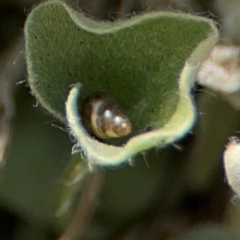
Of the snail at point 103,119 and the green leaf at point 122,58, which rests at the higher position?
the green leaf at point 122,58

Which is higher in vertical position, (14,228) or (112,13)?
(112,13)

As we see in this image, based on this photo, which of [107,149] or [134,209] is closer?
[107,149]

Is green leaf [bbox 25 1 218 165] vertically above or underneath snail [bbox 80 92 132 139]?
above

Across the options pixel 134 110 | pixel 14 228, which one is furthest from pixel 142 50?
pixel 14 228

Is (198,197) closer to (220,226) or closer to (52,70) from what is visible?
(220,226)

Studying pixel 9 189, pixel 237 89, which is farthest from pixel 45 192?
pixel 237 89

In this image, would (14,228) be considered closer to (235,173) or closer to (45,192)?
(45,192)
